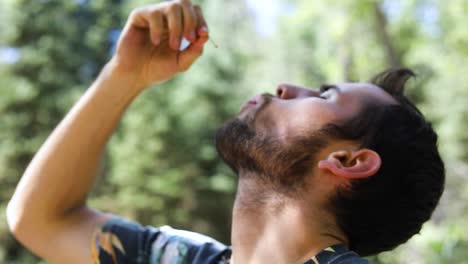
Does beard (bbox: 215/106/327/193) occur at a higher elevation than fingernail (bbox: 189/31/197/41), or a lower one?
lower

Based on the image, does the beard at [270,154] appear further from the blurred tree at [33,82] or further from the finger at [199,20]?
the blurred tree at [33,82]

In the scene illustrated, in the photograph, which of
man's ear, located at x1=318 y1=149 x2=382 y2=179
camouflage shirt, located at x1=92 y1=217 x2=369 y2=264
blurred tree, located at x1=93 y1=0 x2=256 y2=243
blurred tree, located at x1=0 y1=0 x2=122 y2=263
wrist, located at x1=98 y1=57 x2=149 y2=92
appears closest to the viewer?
man's ear, located at x1=318 y1=149 x2=382 y2=179

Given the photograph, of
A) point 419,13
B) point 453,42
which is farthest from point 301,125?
point 419,13

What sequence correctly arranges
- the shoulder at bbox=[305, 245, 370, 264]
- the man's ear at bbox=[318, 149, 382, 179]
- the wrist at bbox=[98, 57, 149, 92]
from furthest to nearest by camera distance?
the wrist at bbox=[98, 57, 149, 92] < the man's ear at bbox=[318, 149, 382, 179] < the shoulder at bbox=[305, 245, 370, 264]

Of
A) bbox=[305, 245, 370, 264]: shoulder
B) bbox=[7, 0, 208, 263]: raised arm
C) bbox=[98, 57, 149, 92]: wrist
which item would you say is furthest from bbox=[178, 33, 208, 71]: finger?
bbox=[305, 245, 370, 264]: shoulder

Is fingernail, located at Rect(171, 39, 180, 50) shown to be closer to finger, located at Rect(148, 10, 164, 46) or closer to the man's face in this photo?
finger, located at Rect(148, 10, 164, 46)

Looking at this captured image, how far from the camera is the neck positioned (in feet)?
3.34

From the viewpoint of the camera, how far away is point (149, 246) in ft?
4.06

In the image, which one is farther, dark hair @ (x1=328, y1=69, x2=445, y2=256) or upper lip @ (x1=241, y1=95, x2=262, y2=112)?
upper lip @ (x1=241, y1=95, x2=262, y2=112)

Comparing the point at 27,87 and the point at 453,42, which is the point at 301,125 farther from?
the point at 27,87

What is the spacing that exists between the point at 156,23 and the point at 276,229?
0.58m

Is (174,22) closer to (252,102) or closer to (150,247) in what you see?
(252,102)

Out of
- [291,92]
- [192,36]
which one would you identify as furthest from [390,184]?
[192,36]

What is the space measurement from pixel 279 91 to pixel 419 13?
7.69 meters
